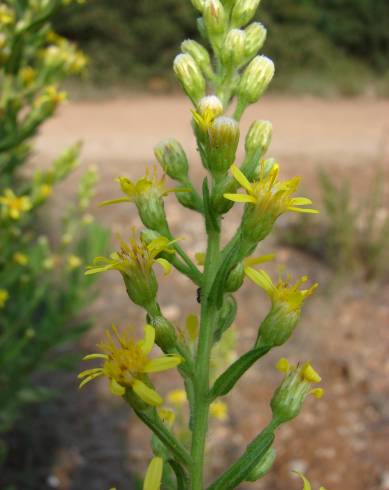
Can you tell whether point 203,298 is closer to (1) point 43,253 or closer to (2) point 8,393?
(2) point 8,393

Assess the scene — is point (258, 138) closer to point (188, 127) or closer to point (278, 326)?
point (278, 326)

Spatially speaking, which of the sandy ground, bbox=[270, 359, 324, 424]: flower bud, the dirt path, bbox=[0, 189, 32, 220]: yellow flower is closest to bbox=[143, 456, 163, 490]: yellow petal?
bbox=[270, 359, 324, 424]: flower bud

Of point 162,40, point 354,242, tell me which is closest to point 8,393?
point 354,242

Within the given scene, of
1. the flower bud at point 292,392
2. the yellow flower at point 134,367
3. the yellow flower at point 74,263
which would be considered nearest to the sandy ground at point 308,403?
the yellow flower at point 74,263

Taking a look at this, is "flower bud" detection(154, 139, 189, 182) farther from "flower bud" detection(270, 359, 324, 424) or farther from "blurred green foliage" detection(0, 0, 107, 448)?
"blurred green foliage" detection(0, 0, 107, 448)

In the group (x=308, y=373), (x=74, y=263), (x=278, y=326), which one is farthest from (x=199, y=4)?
(x=74, y=263)

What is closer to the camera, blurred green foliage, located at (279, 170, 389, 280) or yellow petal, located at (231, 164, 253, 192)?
yellow petal, located at (231, 164, 253, 192)
